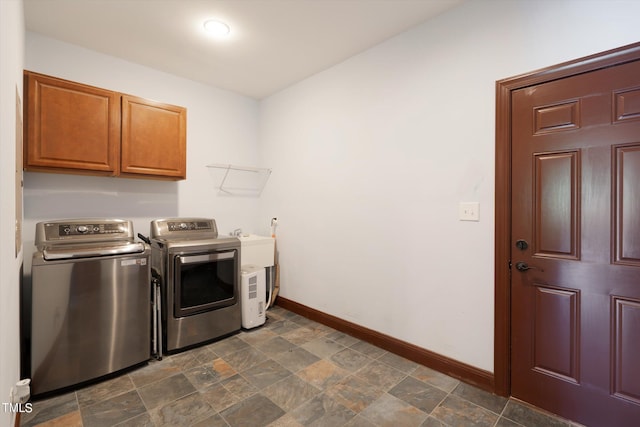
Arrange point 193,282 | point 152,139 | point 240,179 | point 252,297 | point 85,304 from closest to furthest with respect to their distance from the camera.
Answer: point 85,304 < point 193,282 < point 152,139 < point 252,297 < point 240,179

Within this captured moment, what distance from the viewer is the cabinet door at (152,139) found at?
273 centimetres

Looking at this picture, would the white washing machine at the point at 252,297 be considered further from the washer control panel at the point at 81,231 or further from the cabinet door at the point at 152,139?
Answer: the cabinet door at the point at 152,139

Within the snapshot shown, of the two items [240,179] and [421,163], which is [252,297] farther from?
[421,163]

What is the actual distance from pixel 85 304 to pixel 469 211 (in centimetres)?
284

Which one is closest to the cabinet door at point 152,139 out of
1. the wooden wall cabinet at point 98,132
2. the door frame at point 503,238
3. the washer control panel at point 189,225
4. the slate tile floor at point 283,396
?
the wooden wall cabinet at point 98,132

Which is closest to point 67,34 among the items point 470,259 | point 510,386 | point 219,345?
point 219,345

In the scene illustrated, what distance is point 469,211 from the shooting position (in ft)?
7.20

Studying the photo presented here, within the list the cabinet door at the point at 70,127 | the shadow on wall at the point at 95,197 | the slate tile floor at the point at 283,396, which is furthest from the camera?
the shadow on wall at the point at 95,197

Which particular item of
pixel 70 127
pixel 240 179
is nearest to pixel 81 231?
pixel 70 127

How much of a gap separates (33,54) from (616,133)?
4.33 meters

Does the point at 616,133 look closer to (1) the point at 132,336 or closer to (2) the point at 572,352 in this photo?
(2) the point at 572,352

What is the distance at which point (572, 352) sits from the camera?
5.92 ft

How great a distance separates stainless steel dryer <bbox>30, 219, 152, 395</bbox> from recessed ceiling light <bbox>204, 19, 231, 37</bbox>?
1.89 meters

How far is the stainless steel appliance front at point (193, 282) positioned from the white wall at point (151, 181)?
17.1 inches
